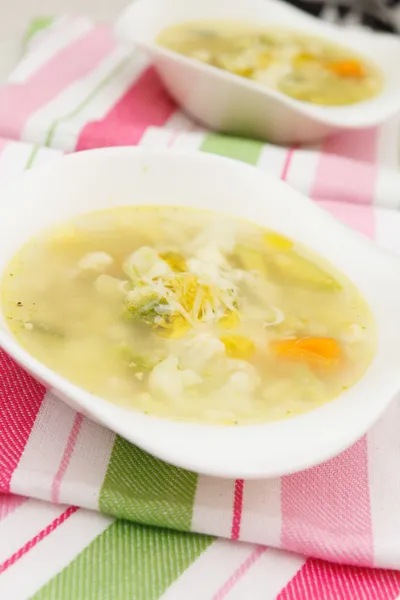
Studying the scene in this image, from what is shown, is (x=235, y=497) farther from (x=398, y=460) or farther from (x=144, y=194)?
(x=144, y=194)

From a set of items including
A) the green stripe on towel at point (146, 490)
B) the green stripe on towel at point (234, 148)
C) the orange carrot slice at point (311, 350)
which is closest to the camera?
the green stripe on towel at point (146, 490)

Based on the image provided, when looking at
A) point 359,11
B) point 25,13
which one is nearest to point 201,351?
point 25,13

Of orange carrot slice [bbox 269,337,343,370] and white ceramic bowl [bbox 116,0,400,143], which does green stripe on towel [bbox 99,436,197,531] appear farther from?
white ceramic bowl [bbox 116,0,400,143]

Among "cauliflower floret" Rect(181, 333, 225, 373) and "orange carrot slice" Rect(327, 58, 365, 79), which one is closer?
"cauliflower floret" Rect(181, 333, 225, 373)

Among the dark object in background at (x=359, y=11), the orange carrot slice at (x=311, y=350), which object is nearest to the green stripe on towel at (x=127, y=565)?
the orange carrot slice at (x=311, y=350)

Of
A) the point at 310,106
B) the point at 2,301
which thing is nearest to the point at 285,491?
the point at 2,301

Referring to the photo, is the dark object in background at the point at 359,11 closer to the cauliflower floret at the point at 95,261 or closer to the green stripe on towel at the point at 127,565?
the cauliflower floret at the point at 95,261

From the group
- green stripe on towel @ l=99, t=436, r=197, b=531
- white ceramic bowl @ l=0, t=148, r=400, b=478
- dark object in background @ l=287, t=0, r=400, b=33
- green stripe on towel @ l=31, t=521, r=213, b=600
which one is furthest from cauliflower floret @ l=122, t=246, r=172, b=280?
dark object in background @ l=287, t=0, r=400, b=33
